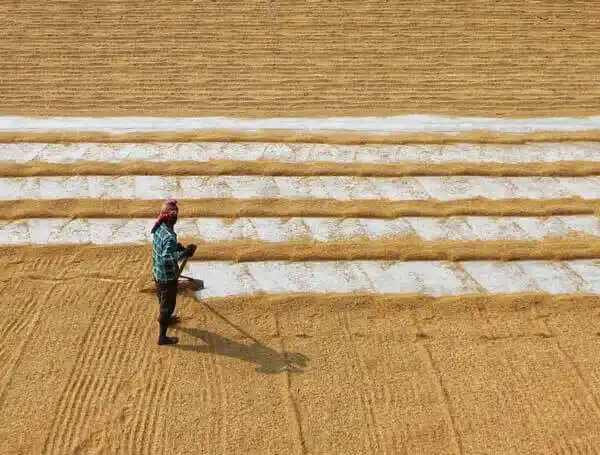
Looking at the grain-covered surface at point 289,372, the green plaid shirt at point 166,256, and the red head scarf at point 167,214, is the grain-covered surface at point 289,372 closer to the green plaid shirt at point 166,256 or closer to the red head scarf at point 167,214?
the green plaid shirt at point 166,256

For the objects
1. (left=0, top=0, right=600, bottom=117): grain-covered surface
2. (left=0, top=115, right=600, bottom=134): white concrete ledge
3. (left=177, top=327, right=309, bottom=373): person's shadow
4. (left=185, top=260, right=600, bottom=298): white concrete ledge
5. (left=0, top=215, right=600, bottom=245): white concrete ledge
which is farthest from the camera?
(left=0, top=0, right=600, bottom=117): grain-covered surface

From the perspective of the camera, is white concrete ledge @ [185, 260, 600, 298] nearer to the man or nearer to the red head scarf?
the man

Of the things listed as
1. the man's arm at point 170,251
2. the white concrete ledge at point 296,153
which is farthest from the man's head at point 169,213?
the white concrete ledge at point 296,153

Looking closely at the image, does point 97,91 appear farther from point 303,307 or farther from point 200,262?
point 303,307

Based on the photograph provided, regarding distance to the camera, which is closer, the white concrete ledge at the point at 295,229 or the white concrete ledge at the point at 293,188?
the white concrete ledge at the point at 295,229

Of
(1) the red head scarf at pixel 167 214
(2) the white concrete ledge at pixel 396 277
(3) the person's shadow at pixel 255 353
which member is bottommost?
(3) the person's shadow at pixel 255 353

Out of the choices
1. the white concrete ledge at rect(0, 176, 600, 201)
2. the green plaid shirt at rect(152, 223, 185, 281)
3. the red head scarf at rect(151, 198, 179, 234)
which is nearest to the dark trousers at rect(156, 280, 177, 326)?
the green plaid shirt at rect(152, 223, 185, 281)

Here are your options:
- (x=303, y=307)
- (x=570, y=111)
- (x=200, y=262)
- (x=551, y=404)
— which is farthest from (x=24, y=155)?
(x=570, y=111)
